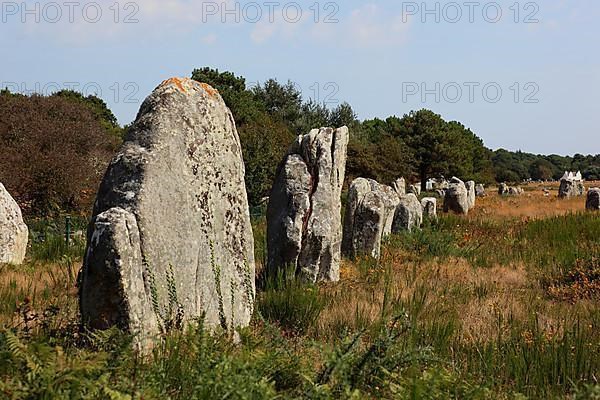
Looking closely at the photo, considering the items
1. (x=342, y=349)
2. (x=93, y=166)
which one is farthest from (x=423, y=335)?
(x=93, y=166)

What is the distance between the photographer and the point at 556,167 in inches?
4134

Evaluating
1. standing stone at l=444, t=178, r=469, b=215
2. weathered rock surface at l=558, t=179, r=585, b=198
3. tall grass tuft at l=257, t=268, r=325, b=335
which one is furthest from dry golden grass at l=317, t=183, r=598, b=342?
weathered rock surface at l=558, t=179, r=585, b=198

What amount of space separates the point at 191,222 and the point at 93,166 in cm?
1981

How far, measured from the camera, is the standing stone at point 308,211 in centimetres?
977

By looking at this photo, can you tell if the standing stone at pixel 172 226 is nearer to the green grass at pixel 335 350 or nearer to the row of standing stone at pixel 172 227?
the row of standing stone at pixel 172 227

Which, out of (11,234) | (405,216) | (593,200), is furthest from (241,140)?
(11,234)

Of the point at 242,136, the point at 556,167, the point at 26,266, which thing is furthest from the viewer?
the point at 556,167

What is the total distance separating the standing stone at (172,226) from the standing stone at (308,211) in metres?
2.68

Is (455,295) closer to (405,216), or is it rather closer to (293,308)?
(293,308)

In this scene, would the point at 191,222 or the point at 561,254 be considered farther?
the point at 561,254

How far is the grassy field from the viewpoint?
12.5 ft

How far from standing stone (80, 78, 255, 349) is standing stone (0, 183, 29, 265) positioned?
5137mm

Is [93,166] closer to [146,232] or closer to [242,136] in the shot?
[242,136]

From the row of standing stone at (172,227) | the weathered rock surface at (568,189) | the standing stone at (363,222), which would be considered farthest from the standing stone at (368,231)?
the weathered rock surface at (568,189)
